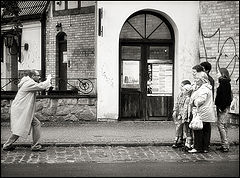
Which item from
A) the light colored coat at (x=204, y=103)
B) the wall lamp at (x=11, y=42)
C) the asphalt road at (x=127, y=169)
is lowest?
the asphalt road at (x=127, y=169)

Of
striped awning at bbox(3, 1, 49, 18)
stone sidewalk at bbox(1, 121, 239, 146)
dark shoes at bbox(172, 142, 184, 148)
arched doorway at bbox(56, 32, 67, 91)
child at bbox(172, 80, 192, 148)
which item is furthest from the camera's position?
striped awning at bbox(3, 1, 49, 18)

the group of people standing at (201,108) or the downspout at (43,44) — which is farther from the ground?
the downspout at (43,44)

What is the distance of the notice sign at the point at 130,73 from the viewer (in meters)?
14.3

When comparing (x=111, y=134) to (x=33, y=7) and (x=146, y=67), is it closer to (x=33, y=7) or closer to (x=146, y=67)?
(x=146, y=67)

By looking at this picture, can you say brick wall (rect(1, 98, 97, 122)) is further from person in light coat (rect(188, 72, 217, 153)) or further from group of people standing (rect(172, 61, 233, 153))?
person in light coat (rect(188, 72, 217, 153))

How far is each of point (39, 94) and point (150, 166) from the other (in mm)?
7419

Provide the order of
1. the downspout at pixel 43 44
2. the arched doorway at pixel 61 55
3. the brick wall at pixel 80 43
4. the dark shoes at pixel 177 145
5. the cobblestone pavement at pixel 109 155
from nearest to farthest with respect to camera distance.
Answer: the cobblestone pavement at pixel 109 155 → the dark shoes at pixel 177 145 → the brick wall at pixel 80 43 → the arched doorway at pixel 61 55 → the downspout at pixel 43 44

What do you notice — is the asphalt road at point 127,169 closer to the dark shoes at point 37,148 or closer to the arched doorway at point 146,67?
the dark shoes at point 37,148

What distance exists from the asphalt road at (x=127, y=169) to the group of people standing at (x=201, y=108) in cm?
118

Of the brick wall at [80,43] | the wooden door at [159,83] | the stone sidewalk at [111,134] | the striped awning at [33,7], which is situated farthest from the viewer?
the striped awning at [33,7]

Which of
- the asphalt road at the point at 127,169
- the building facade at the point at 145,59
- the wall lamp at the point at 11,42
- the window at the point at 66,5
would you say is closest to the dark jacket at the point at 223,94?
the asphalt road at the point at 127,169

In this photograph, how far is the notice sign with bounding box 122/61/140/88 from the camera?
14336 millimetres

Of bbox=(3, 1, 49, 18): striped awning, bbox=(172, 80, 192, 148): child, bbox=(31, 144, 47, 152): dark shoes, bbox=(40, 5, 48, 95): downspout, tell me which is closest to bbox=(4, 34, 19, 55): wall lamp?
bbox=(3, 1, 49, 18): striped awning

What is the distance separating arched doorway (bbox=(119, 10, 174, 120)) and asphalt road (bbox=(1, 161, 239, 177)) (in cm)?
595
